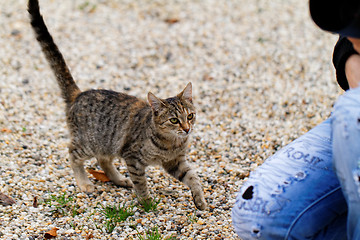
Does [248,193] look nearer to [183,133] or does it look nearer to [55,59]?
[183,133]

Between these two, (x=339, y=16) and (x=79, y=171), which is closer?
(x=339, y=16)

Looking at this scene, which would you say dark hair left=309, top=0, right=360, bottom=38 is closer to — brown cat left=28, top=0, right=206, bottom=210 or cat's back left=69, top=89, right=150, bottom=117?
brown cat left=28, top=0, right=206, bottom=210

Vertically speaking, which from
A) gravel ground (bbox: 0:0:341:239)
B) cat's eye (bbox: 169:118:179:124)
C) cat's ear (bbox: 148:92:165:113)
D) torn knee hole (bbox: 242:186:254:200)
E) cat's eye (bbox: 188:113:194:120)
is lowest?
gravel ground (bbox: 0:0:341:239)

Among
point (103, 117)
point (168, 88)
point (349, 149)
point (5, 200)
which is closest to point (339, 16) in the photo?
point (349, 149)

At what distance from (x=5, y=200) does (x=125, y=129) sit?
1081mm

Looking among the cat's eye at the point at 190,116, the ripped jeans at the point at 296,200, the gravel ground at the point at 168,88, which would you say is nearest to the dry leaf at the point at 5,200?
the gravel ground at the point at 168,88

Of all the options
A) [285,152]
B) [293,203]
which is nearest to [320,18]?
[285,152]

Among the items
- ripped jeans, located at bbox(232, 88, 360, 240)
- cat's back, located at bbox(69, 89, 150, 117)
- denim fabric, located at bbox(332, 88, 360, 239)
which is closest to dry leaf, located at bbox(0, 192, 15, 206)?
cat's back, located at bbox(69, 89, 150, 117)

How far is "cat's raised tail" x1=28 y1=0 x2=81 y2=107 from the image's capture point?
394cm

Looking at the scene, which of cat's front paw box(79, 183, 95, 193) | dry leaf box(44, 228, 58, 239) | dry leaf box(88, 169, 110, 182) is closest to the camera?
dry leaf box(44, 228, 58, 239)

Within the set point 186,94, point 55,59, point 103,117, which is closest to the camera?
point 186,94

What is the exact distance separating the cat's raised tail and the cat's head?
924mm

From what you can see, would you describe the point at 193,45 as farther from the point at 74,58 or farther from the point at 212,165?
the point at 212,165

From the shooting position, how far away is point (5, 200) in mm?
3572
